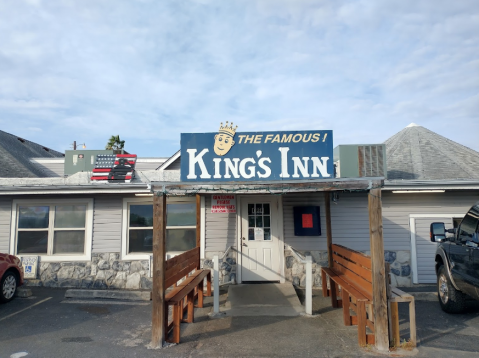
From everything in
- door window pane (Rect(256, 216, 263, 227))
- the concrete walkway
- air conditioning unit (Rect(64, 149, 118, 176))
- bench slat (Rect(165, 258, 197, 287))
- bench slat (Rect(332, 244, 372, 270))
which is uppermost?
air conditioning unit (Rect(64, 149, 118, 176))

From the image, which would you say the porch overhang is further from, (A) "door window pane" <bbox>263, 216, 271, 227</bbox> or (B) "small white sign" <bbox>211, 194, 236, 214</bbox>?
(A) "door window pane" <bbox>263, 216, 271, 227</bbox>

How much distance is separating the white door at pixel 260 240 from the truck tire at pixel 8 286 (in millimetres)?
4996

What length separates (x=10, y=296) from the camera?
7.31 m

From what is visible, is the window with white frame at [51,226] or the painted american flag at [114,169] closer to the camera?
the window with white frame at [51,226]

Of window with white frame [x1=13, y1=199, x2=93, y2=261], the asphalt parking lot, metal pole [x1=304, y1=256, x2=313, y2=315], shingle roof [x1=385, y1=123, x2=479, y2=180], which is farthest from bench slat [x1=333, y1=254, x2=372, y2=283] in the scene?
window with white frame [x1=13, y1=199, x2=93, y2=261]

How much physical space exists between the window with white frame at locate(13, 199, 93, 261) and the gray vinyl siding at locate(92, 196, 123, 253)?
0.68 feet

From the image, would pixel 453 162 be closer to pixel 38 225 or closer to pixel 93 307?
pixel 93 307

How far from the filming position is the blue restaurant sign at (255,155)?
623cm

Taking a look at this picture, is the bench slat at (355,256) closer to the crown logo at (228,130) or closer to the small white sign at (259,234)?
the small white sign at (259,234)

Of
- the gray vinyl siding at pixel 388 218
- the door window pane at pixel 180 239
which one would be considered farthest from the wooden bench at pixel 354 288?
the door window pane at pixel 180 239

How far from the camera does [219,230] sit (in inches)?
343

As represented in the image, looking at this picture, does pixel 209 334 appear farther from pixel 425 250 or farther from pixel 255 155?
pixel 425 250

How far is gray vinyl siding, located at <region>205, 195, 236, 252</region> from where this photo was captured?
341 inches

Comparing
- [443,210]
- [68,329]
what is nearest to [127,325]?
[68,329]
